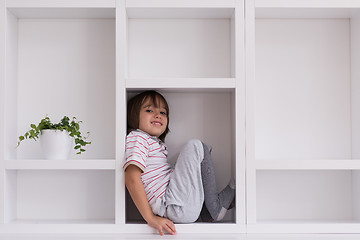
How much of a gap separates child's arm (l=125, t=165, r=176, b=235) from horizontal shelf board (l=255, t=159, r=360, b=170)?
0.40 meters

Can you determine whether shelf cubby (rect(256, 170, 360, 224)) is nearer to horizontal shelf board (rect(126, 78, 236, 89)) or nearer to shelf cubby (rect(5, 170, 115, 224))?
horizontal shelf board (rect(126, 78, 236, 89))

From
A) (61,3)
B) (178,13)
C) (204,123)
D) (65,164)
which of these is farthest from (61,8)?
(204,123)

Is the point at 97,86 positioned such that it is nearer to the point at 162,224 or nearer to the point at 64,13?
the point at 64,13

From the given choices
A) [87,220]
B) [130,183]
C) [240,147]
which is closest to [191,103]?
[240,147]

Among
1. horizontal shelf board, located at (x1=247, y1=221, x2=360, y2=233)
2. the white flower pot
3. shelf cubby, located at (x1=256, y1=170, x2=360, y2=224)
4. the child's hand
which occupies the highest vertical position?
the white flower pot

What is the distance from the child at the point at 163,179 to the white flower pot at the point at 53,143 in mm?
252

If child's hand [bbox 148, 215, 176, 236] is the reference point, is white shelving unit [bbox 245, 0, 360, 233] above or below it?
above

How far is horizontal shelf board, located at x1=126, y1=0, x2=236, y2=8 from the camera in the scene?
69.6 inches

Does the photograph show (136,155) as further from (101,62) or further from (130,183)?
(101,62)

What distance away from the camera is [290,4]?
5.83 ft

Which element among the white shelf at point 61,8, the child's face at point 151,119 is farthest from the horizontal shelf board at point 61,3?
the child's face at point 151,119

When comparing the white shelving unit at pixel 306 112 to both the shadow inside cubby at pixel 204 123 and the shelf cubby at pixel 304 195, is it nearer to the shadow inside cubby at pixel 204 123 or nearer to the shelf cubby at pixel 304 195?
the shelf cubby at pixel 304 195

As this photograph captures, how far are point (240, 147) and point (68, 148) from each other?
0.66 metres

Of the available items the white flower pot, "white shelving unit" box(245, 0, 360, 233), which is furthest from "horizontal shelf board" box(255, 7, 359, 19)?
the white flower pot
